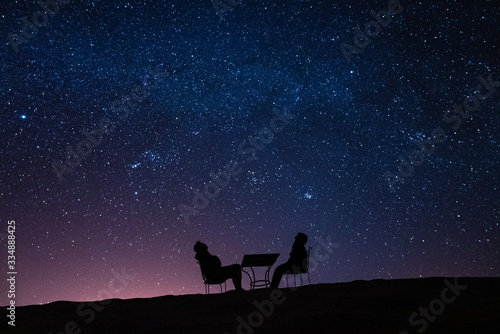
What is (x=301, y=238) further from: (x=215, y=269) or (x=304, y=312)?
(x=304, y=312)

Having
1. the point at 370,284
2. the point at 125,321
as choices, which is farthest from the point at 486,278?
the point at 125,321

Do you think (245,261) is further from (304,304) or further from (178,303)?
(304,304)

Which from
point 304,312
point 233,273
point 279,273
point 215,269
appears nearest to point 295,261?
point 279,273

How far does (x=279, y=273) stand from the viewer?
796 centimetres

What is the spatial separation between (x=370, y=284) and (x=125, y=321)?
337cm

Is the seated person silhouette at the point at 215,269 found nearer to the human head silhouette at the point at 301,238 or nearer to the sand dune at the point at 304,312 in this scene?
the human head silhouette at the point at 301,238

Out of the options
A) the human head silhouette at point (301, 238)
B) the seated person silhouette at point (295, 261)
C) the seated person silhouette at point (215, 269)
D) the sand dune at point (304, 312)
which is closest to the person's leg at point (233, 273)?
the seated person silhouette at point (215, 269)

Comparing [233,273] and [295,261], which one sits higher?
[295,261]

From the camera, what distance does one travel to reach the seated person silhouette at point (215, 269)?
26.9 ft

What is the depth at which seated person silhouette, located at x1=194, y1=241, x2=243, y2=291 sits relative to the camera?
820 centimetres

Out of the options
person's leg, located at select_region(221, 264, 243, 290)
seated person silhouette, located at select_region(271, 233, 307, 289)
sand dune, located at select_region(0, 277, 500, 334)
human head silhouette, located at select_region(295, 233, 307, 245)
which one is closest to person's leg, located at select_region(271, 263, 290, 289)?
seated person silhouette, located at select_region(271, 233, 307, 289)

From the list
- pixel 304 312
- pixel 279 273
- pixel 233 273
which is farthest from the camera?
pixel 233 273

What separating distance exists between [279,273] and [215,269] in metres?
1.36

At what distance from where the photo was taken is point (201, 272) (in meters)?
8.34
